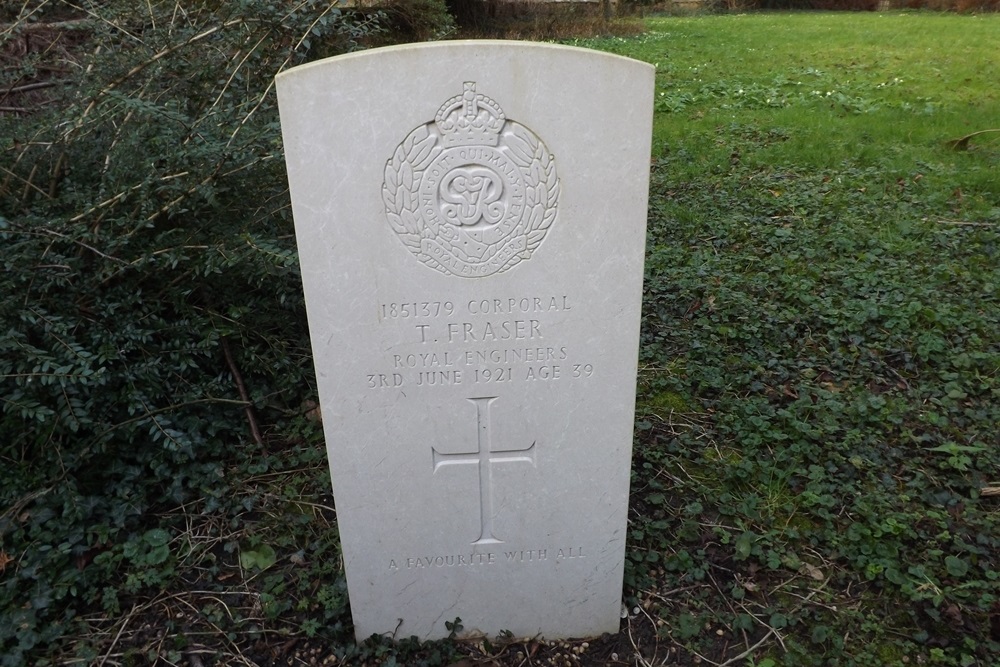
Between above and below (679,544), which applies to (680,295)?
above

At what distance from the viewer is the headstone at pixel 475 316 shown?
68.6 inches

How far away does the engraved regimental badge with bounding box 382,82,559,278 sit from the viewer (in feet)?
5.80

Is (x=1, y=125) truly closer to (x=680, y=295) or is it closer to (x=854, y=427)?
(x=680, y=295)

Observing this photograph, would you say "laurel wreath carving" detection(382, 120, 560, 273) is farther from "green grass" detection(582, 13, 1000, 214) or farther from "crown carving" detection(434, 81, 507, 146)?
"green grass" detection(582, 13, 1000, 214)

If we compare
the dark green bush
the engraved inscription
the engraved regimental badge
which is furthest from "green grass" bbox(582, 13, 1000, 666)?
the dark green bush

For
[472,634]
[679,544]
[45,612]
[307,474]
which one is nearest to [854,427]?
[679,544]

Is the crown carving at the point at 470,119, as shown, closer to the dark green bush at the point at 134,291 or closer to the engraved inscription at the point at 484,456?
the engraved inscription at the point at 484,456

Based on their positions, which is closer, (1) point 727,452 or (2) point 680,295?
(1) point 727,452

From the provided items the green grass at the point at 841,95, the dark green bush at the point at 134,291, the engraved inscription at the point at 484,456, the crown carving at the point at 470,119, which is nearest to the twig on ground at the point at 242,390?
the dark green bush at the point at 134,291

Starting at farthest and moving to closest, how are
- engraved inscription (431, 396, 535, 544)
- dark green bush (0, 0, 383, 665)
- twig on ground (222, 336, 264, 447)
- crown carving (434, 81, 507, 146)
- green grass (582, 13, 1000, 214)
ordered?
green grass (582, 13, 1000, 214)
twig on ground (222, 336, 264, 447)
dark green bush (0, 0, 383, 665)
engraved inscription (431, 396, 535, 544)
crown carving (434, 81, 507, 146)

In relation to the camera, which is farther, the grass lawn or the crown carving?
the grass lawn

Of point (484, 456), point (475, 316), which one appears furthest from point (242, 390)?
point (475, 316)

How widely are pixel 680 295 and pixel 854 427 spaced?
1381 millimetres

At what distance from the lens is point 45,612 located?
2420mm
